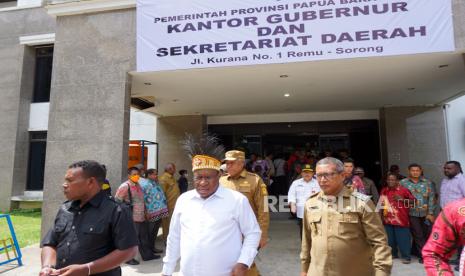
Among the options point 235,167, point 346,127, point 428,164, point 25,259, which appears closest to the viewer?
point 235,167

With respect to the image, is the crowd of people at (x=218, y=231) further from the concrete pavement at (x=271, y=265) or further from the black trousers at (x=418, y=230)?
the black trousers at (x=418, y=230)

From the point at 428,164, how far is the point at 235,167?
29.7ft

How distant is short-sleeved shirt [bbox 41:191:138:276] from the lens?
2143 mm

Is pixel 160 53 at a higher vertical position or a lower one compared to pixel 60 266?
higher

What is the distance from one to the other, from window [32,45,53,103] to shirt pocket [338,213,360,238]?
47.6ft

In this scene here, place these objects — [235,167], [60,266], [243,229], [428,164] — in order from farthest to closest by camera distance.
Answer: [428,164], [235,167], [243,229], [60,266]

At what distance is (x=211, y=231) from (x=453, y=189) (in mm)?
5069

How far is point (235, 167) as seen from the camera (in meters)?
4.03

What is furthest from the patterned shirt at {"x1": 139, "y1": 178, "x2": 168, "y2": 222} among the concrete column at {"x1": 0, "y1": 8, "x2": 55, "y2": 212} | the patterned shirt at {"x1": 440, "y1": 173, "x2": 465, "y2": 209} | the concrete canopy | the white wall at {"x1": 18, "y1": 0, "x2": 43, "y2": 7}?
the white wall at {"x1": 18, "y1": 0, "x2": 43, "y2": 7}

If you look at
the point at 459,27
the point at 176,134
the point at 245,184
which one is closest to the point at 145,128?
the point at 176,134

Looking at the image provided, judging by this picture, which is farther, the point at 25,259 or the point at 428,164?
the point at 428,164

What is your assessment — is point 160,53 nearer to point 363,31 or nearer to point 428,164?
point 363,31

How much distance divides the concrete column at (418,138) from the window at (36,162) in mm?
13332

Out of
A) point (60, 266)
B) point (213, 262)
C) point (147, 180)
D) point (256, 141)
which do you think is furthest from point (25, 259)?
point (256, 141)
